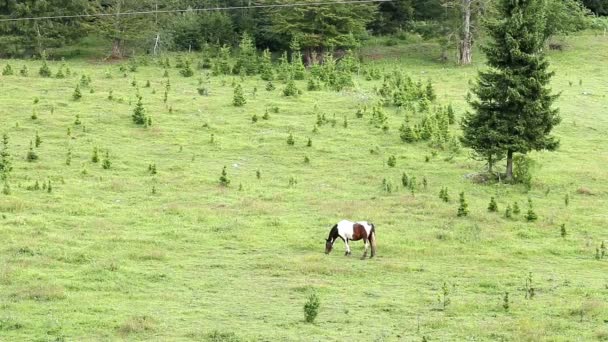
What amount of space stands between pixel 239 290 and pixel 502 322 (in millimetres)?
7151

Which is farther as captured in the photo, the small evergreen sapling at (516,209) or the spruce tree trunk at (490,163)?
the spruce tree trunk at (490,163)

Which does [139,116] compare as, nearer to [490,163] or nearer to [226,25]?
[490,163]

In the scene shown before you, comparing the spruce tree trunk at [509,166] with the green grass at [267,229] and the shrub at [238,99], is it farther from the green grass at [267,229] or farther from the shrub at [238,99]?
the shrub at [238,99]

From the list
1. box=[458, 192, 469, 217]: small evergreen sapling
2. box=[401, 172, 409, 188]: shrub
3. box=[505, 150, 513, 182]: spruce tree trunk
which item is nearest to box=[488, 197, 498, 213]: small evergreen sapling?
box=[458, 192, 469, 217]: small evergreen sapling

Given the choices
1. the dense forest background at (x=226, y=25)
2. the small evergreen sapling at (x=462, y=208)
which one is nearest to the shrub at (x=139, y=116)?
the small evergreen sapling at (x=462, y=208)

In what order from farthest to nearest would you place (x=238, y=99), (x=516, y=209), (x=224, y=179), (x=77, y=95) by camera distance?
(x=238, y=99) < (x=77, y=95) < (x=224, y=179) < (x=516, y=209)

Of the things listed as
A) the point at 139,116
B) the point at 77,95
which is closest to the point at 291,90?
the point at 139,116

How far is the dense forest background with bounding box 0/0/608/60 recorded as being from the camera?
65250mm

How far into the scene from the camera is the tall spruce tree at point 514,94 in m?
41.1

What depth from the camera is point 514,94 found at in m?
40.9

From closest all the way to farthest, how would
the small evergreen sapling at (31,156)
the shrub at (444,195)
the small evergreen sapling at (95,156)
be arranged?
the shrub at (444,195) → the small evergreen sapling at (31,156) → the small evergreen sapling at (95,156)

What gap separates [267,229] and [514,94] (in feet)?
42.9

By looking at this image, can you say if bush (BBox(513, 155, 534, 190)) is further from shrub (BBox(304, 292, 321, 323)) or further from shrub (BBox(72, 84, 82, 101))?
shrub (BBox(72, 84, 82, 101))

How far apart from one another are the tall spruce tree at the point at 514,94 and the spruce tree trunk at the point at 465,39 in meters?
24.0
